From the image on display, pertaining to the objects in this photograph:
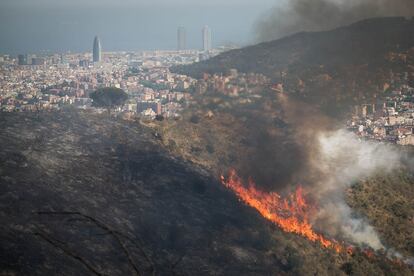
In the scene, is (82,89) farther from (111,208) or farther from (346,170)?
(111,208)

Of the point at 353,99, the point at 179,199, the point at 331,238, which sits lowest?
the point at 331,238

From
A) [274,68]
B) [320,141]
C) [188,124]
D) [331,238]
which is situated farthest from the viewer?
[274,68]

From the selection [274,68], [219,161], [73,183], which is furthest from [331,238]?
[274,68]

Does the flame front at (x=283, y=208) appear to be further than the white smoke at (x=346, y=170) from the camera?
No

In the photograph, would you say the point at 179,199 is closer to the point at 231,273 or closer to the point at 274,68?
the point at 231,273

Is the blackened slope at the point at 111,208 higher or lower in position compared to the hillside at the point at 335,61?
lower

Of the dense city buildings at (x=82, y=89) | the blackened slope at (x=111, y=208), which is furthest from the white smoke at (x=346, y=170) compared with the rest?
the dense city buildings at (x=82, y=89)

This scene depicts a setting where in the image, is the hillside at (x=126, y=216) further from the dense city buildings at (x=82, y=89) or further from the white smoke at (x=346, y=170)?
the dense city buildings at (x=82, y=89)

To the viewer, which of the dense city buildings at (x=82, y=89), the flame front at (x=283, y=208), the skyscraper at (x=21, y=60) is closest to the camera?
the flame front at (x=283, y=208)
